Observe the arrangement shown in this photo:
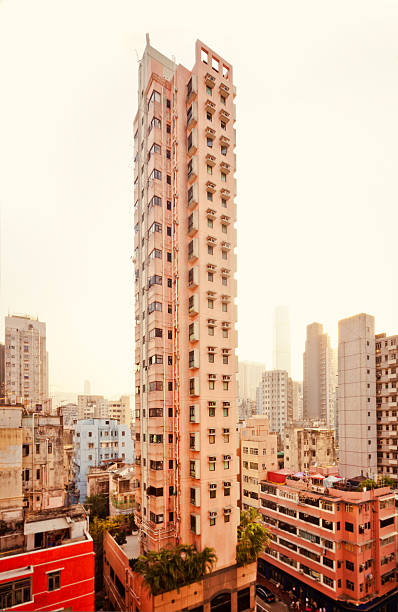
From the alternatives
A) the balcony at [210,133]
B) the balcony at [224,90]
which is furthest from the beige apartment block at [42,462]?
the balcony at [224,90]

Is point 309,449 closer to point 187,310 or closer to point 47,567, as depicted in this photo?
point 187,310

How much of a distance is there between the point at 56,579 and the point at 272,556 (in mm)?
28613

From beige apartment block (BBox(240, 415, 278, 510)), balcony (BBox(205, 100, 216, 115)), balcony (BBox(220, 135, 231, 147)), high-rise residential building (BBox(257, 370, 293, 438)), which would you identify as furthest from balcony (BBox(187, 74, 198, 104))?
high-rise residential building (BBox(257, 370, 293, 438))

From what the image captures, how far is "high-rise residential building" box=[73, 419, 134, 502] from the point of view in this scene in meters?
65.9

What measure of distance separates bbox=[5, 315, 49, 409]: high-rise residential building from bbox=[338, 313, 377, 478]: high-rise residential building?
6409 cm

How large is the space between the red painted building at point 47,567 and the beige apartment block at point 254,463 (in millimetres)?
26568

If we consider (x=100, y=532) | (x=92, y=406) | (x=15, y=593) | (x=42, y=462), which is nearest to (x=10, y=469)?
(x=42, y=462)

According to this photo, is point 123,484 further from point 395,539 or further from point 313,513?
point 395,539

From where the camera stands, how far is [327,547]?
37.8 m

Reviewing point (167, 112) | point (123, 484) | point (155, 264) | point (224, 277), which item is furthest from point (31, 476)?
point (167, 112)

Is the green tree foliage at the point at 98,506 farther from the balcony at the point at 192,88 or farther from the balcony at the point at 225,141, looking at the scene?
the balcony at the point at 192,88

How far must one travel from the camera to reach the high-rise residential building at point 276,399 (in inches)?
4845

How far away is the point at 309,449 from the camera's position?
69875mm

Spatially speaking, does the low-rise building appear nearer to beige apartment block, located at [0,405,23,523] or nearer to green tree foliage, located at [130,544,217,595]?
green tree foliage, located at [130,544,217,595]
